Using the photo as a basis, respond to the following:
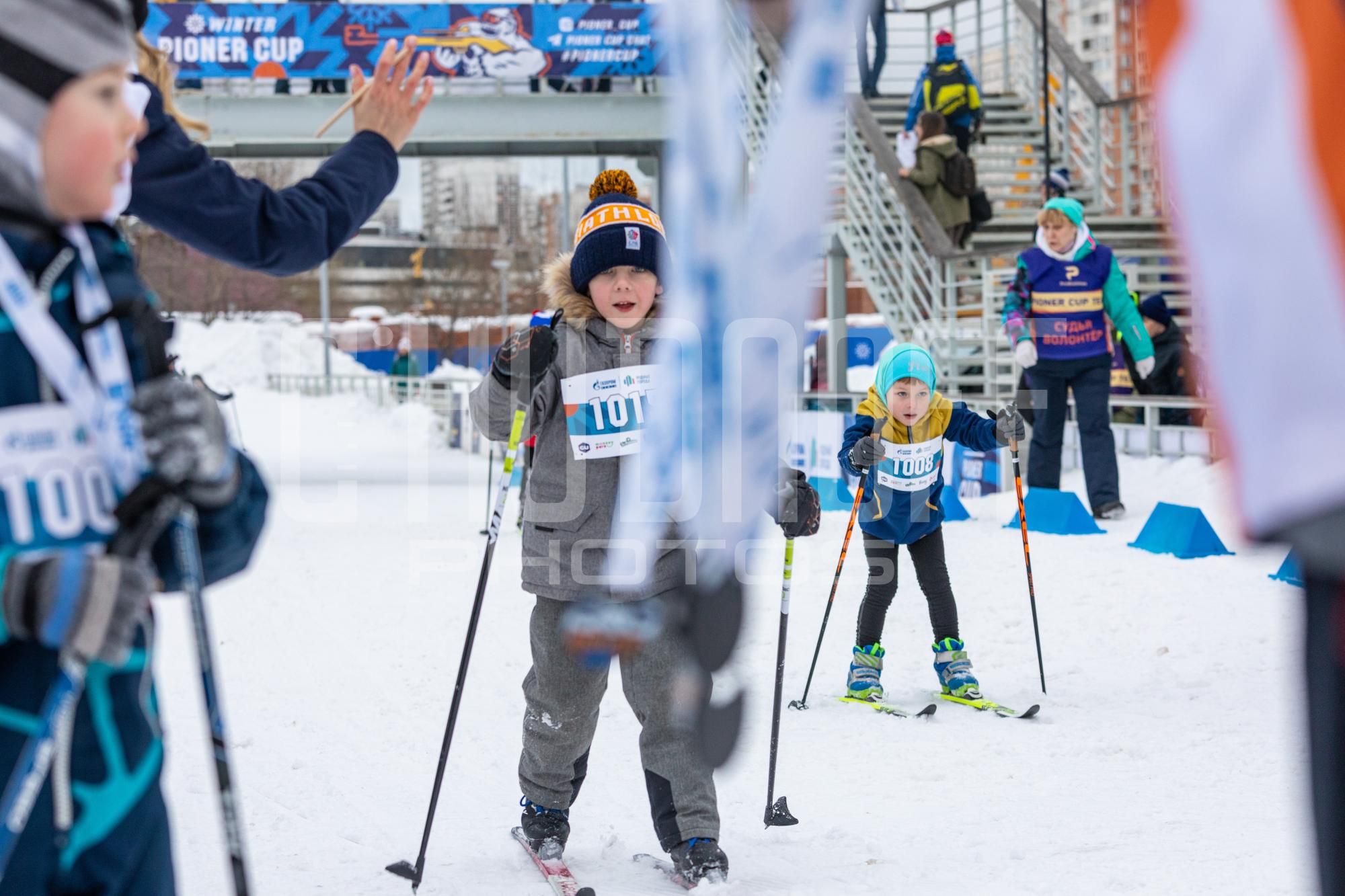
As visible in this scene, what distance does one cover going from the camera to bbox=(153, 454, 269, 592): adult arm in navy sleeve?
173 centimetres

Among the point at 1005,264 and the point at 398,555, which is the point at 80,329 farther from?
the point at 1005,264

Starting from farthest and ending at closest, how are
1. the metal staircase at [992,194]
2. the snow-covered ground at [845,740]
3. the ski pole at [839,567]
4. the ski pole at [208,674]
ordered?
1. the metal staircase at [992,194]
2. the ski pole at [839,567]
3. the snow-covered ground at [845,740]
4. the ski pole at [208,674]

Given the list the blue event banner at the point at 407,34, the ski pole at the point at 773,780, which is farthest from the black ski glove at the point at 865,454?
the blue event banner at the point at 407,34

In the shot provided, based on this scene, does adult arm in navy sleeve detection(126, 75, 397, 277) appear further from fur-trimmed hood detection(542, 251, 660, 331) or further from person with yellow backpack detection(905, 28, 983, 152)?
person with yellow backpack detection(905, 28, 983, 152)

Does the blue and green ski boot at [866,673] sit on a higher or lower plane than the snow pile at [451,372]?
lower

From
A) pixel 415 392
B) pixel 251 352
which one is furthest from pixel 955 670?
pixel 251 352

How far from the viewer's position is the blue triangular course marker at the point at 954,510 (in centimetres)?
917

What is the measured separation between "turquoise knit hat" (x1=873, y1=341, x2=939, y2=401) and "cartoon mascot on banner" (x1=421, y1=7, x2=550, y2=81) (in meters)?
12.8

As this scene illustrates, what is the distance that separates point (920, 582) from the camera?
5.35m

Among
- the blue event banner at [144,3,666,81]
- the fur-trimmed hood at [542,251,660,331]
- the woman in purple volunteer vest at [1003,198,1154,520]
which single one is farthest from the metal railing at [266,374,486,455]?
the fur-trimmed hood at [542,251,660,331]

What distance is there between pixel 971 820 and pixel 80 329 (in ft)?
9.81

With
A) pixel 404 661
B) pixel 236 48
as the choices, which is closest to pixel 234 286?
pixel 236 48

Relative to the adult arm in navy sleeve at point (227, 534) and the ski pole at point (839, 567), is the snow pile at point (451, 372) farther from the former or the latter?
the adult arm in navy sleeve at point (227, 534)

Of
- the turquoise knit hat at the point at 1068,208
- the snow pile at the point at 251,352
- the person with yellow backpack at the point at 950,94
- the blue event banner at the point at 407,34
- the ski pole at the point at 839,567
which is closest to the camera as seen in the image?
the ski pole at the point at 839,567
